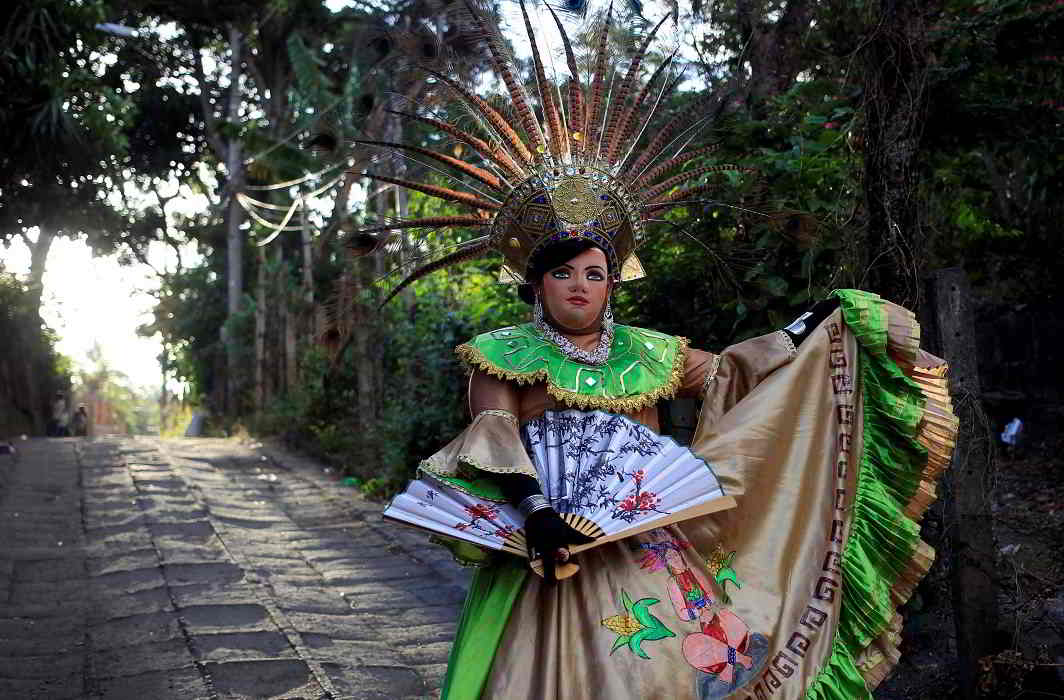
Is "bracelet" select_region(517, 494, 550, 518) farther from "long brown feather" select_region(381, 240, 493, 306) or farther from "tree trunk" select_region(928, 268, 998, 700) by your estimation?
"tree trunk" select_region(928, 268, 998, 700)

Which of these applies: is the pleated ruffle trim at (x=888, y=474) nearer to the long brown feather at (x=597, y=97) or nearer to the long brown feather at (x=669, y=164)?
the long brown feather at (x=669, y=164)

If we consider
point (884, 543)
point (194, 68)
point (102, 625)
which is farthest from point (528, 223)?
point (194, 68)

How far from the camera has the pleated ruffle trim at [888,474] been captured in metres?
2.87

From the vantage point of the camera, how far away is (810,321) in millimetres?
3154

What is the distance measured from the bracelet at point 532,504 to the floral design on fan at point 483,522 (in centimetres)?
7

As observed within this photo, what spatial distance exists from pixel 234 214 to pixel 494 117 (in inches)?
819

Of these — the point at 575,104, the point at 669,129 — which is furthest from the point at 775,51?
the point at 575,104

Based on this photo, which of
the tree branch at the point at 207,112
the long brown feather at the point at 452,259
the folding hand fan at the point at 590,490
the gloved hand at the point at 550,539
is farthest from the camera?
the tree branch at the point at 207,112

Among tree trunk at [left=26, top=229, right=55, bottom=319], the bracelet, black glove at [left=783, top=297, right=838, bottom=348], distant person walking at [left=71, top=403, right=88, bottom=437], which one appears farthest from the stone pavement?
tree trunk at [left=26, top=229, right=55, bottom=319]

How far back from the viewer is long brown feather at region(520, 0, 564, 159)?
10.8ft

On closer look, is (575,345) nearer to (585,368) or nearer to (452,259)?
(585,368)

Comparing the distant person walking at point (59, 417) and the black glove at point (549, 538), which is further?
the distant person walking at point (59, 417)

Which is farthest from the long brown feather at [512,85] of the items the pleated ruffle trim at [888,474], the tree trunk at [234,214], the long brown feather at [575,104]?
the tree trunk at [234,214]

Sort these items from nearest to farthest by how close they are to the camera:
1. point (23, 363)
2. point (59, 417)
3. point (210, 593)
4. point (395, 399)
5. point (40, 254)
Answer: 1. point (210, 593)
2. point (395, 399)
3. point (23, 363)
4. point (59, 417)
5. point (40, 254)
